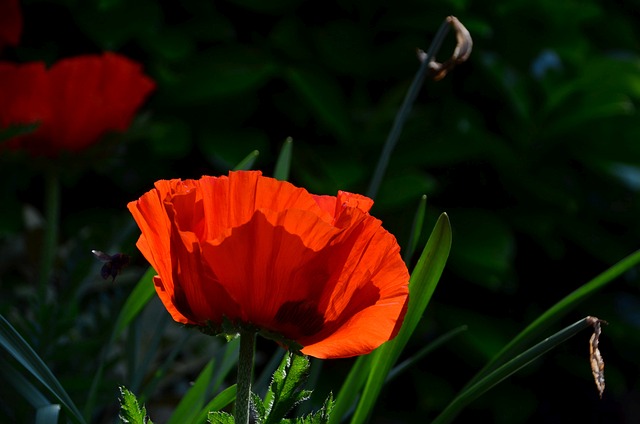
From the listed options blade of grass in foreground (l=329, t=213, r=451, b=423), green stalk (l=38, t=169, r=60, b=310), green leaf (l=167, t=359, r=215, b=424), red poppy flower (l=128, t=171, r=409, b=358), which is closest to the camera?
red poppy flower (l=128, t=171, r=409, b=358)

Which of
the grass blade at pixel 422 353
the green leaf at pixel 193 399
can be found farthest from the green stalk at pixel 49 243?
the grass blade at pixel 422 353

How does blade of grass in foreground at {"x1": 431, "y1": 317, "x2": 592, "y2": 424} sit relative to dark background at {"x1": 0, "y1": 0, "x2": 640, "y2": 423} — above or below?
above

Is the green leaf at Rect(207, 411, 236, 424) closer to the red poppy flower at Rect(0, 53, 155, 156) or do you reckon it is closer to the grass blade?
the grass blade

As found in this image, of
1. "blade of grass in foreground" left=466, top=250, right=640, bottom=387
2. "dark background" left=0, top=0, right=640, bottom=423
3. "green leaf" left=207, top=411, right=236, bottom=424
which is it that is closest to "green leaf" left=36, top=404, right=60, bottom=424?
"green leaf" left=207, top=411, right=236, bottom=424

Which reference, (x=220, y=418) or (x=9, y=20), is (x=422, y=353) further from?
(x=9, y=20)

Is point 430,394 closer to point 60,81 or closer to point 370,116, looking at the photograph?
point 370,116
